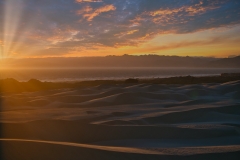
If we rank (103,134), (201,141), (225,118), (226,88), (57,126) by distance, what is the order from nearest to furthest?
(201,141), (103,134), (57,126), (225,118), (226,88)

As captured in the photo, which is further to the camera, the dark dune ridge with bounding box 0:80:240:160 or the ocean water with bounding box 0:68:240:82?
the ocean water with bounding box 0:68:240:82

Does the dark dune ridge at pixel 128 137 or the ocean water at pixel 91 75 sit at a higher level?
the ocean water at pixel 91 75

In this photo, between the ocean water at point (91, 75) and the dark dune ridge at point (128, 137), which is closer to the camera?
the dark dune ridge at point (128, 137)

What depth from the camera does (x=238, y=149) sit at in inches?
92.3

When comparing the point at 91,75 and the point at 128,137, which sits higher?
the point at 91,75

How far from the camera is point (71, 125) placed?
140 inches

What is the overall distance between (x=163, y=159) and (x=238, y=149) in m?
0.83

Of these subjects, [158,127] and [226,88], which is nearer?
[158,127]

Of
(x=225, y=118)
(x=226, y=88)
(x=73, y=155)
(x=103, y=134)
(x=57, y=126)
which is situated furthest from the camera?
(x=226, y=88)

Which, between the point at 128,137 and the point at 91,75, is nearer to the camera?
the point at 128,137

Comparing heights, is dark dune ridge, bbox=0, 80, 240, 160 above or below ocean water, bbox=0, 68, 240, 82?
below

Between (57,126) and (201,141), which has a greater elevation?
(57,126)

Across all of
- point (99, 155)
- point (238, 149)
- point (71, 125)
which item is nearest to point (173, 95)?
point (71, 125)

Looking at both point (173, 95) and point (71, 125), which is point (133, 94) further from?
point (71, 125)
